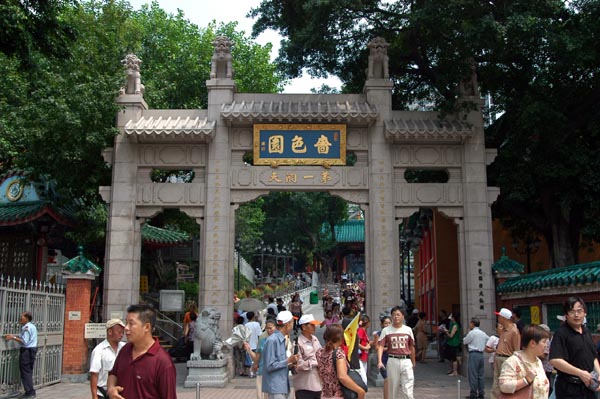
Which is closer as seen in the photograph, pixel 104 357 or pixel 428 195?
pixel 104 357

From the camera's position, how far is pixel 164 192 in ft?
51.5

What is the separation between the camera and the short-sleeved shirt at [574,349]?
5.85m

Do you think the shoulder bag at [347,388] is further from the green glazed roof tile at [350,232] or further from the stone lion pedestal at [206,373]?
the green glazed roof tile at [350,232]

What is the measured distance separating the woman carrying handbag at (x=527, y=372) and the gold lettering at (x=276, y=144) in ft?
35.9

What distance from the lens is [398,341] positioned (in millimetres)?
9188

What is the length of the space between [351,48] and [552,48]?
5.64m

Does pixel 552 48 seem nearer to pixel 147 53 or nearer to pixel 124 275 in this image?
pixel 124 275

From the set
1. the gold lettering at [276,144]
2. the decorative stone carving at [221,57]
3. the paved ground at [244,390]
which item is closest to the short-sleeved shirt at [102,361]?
the paved ground at [244,390]

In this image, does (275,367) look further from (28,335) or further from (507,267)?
(507,267)

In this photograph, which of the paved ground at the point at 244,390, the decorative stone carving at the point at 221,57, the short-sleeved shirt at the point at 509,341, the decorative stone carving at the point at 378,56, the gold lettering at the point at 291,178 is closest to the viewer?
the short-sleeved shirt at the point at 509,341

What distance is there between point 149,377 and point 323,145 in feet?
38.8

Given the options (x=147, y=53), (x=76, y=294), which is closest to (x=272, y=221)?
(x=147, y=53)

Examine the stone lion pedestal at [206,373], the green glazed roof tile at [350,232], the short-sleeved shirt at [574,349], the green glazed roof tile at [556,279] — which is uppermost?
the green glazed roof tile at [350,232]

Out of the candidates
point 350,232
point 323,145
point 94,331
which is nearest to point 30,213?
point 94,331
